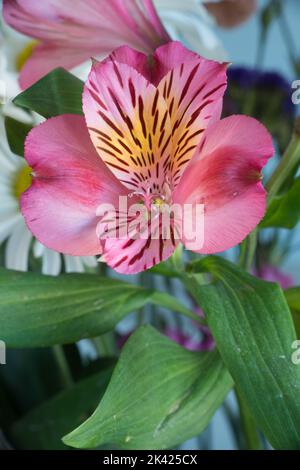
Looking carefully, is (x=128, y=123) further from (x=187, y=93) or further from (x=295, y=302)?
(x=295, y=302)

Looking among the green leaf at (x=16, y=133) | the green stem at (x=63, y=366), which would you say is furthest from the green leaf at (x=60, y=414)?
the green leaf at (x=16, y=133)

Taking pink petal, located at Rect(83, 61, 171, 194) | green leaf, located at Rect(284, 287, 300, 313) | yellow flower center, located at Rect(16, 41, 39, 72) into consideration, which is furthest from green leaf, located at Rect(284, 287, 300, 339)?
yellow flower center, located at Rect(16, 41, 39, 72)

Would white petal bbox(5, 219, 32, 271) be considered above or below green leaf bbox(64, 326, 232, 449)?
above

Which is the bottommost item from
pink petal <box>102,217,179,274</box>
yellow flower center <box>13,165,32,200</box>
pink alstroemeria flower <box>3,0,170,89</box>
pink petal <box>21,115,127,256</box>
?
yellow flower center <box>13,165,32,200</box>

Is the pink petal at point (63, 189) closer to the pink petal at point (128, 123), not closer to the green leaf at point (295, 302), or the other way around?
the pink petal at point (128, 123)

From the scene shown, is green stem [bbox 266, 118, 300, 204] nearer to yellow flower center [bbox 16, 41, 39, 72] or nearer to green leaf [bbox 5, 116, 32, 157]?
green leaf [bbox 5, 116, 32, 157]

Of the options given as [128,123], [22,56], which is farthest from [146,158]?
[22,56]

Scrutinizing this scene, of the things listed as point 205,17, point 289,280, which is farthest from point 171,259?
point 289,280
